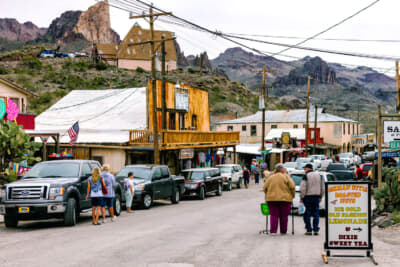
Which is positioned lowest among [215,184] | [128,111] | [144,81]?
[215,184]

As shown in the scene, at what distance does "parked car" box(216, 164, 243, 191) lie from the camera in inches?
1374

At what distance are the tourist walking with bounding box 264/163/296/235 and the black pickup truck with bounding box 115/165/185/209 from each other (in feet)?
30.0

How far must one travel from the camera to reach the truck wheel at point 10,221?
1387 centimetres

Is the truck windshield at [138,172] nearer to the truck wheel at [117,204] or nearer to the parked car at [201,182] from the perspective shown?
the truck wheel at [117,204]

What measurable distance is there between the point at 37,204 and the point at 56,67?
8523cm

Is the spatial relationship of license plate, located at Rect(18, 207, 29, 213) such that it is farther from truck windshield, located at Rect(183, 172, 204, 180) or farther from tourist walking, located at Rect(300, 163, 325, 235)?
truck windshield, located at Rect(183, 172, 204, 180)

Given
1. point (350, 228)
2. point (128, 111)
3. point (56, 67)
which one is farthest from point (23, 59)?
point (350, 228)

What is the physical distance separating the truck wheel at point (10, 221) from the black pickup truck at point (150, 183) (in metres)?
6.06

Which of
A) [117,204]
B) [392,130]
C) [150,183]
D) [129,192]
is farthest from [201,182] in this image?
[392,130]

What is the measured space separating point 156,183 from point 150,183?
2.07 feet

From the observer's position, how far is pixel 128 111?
3619 cm

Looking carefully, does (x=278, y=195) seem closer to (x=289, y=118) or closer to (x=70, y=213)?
(x=70, y=213)

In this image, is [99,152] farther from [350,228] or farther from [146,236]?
[350,228]

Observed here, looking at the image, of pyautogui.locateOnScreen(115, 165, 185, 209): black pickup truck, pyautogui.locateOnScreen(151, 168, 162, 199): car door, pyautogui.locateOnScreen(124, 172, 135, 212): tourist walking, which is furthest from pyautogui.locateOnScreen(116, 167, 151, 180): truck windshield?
pyautogui.locateOnScreen(124, 172, 135, 212): tourist walking
